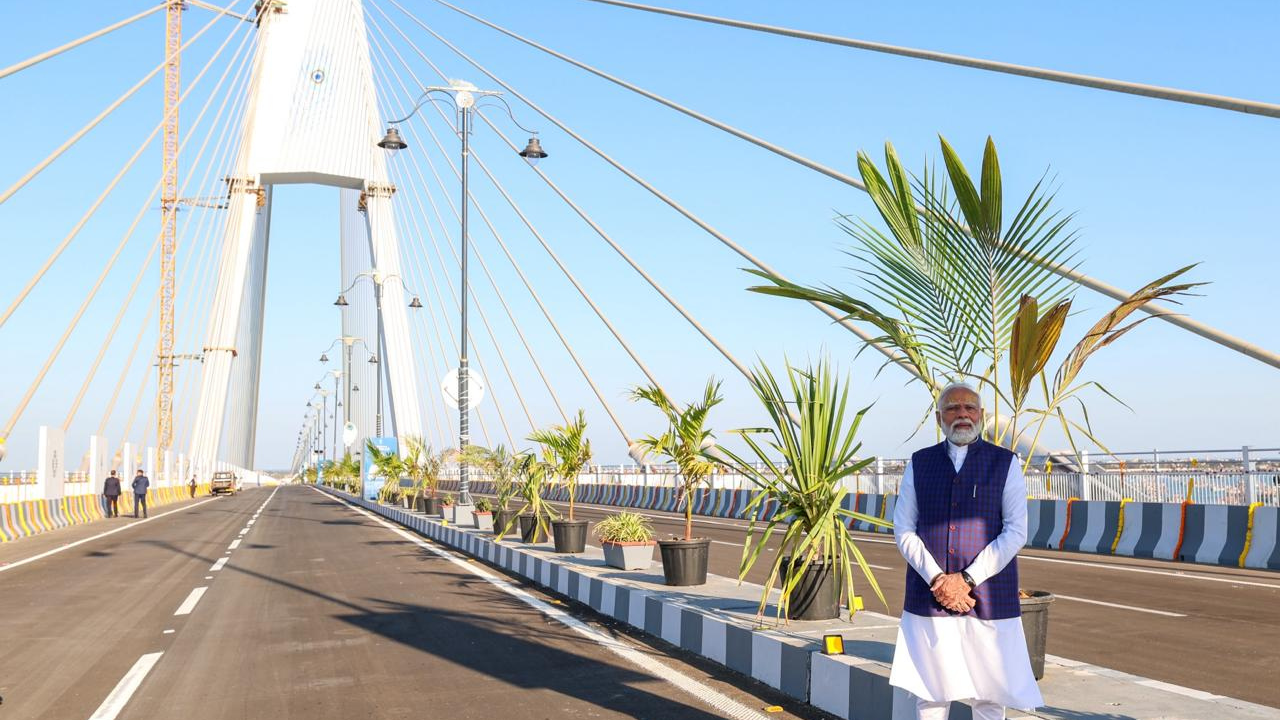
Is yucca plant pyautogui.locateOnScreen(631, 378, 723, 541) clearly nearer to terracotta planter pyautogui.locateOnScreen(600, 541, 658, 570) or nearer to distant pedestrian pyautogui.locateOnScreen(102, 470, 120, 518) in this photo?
terracotta planter pyautogui.locateOnScreen(600, 541, 658, 570)

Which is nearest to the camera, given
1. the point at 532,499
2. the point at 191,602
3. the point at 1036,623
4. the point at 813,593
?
the point at 1036,623

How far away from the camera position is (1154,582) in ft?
43.6

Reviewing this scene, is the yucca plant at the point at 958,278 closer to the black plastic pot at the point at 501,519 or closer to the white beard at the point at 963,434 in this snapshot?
the white beard at the point at 963,434

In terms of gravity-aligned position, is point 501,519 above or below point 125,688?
above

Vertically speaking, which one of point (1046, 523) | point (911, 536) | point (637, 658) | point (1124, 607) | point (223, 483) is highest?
point (911, 536)

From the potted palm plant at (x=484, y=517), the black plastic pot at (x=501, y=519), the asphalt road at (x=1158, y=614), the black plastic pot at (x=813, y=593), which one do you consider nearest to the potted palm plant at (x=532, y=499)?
the black plastic pot at (x=501, y=519)

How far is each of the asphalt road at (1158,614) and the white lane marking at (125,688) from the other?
6304 millimetres

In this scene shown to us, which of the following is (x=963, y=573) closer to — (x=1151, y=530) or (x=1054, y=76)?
(x=1054, y=76)

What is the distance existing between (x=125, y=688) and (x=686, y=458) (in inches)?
230

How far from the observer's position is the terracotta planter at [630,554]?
12.3 meters

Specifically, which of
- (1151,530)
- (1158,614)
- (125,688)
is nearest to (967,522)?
(125,688)

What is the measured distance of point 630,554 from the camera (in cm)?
1233

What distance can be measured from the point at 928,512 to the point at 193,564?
16.2 metres

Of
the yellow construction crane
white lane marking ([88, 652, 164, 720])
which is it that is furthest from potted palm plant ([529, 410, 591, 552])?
the yellow construction crane
